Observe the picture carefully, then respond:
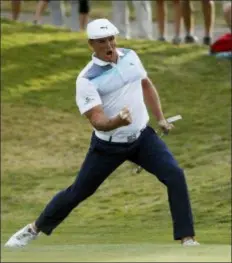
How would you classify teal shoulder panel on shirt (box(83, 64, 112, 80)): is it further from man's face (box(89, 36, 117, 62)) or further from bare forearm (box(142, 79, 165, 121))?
bare forearm (box(142, 79, 165, 121))

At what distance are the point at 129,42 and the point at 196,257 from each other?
1338 cm

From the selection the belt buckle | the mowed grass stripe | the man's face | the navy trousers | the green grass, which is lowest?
the green grass

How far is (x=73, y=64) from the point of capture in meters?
22.6

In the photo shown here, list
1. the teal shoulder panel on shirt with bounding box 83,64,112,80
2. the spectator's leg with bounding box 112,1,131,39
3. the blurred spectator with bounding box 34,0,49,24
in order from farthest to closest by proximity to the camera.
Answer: the spectator's leg with bounding box 112,1,131,39, the blurred spectator with bounding box 34,0,49,24, the teal shoulder panel on shirt with bounding box 83,64,112,80

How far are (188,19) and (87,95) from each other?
1298 centimetres

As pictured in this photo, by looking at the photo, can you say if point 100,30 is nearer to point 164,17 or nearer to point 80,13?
point 164,17

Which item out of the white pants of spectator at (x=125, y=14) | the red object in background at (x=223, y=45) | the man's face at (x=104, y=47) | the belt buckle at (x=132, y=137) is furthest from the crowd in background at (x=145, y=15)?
the man's face at (x=104, y=47)

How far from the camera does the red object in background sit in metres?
21.3

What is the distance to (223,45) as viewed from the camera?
21.9 m

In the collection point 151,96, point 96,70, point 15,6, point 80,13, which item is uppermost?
point 96,70

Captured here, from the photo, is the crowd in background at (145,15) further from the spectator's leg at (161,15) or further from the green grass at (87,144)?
the green grass at (87,144)

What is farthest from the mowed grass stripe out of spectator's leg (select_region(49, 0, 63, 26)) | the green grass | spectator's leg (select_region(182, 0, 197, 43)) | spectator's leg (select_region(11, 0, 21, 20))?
spectator's leg (select_region(49, 0, 63, 26))

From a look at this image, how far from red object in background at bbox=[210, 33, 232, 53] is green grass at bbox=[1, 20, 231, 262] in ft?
1.32

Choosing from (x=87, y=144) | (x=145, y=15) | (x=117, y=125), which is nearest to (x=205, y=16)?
(x=145, y=15)
